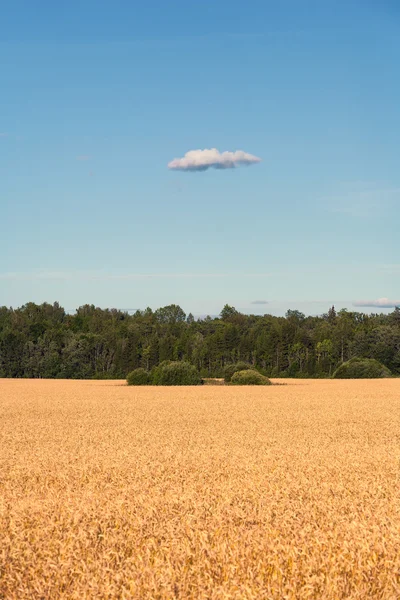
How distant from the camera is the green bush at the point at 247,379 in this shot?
55156 millimetres

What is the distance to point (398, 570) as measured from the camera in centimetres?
667

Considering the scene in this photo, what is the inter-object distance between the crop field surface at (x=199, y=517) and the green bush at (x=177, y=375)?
35255 millimetres

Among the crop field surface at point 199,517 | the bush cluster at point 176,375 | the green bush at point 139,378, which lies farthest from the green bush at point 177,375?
the crop field surface at point 199,517

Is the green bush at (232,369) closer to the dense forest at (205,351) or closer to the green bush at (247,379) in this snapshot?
the green bush at (247,379)

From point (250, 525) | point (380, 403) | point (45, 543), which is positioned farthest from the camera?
point (380, 403)

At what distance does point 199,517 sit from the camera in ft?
27.7

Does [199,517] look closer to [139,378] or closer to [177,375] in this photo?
[177,375]

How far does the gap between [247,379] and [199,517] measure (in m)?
47.1

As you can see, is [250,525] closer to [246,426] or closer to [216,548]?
[216,548]

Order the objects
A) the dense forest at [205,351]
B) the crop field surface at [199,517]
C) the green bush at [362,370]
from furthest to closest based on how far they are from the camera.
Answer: the dense forest at [205,351] → the green bush at [362,370] → the crop field surface at [199,517]

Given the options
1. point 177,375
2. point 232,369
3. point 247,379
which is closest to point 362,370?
point 232,369

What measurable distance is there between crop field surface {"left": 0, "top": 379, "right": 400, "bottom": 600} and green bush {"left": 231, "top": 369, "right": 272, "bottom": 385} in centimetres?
3731

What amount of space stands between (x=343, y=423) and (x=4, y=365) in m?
78.6

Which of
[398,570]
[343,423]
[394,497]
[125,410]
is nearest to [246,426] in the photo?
[343,423]
